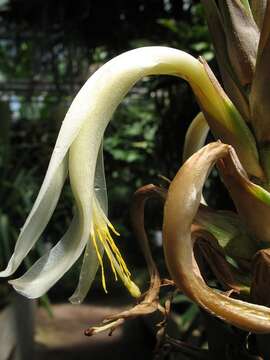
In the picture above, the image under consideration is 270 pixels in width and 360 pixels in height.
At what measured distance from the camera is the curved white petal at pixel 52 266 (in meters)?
0.42

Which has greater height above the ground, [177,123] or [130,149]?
[177,123]

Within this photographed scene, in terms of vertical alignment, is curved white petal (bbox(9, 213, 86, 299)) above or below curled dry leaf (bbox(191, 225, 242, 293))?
above

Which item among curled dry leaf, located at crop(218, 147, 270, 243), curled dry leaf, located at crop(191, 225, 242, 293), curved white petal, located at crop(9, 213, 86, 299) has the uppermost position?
curled dry leaf, located at crop(218, 147, 270, 243)

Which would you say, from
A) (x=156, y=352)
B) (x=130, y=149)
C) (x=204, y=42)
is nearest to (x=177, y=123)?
(x=204, y=42)

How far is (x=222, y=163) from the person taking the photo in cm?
44

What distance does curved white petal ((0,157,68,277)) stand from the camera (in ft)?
1.38

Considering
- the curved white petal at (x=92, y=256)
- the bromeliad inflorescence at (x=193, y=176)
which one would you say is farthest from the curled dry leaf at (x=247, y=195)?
the curved white petal at (x=92, y=256)

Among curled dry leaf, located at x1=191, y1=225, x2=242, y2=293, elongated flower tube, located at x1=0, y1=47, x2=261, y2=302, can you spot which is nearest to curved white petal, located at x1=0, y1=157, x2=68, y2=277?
elongated flower tube, located at x1=0, y1=47, x2=261, y2=302

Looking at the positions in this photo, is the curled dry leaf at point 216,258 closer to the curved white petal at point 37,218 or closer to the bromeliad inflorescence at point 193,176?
the bromeliad inflorescence at point 193,176

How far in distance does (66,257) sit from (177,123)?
2.11 metres

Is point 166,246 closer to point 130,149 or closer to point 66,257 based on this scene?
point 66,257

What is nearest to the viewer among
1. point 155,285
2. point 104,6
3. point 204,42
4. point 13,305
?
point 155,285

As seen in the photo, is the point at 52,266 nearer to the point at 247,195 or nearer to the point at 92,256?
the point at 92,256

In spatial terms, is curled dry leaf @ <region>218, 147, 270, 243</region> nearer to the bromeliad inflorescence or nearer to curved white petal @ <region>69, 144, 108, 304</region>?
the bromeliad inflorescence
